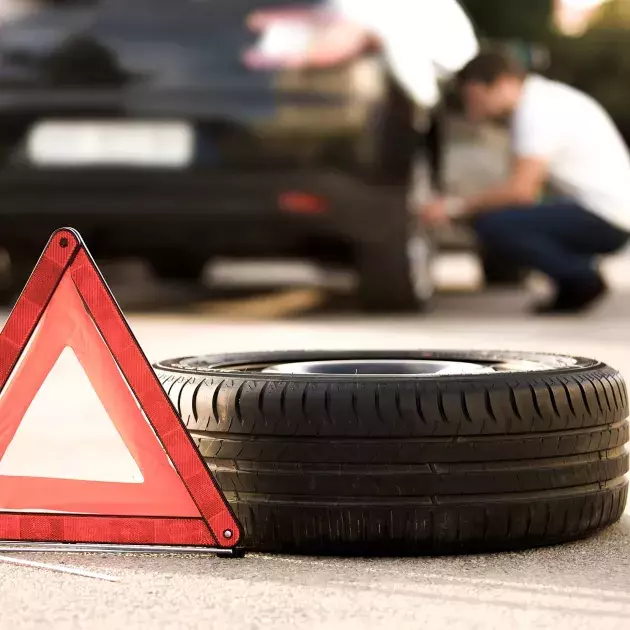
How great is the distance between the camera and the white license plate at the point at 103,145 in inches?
311

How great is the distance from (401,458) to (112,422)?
1.88 feet

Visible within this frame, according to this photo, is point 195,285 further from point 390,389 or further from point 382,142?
point 390,389

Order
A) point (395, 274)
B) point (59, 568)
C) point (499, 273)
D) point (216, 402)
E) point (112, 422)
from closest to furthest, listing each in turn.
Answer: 1. point (59, 568)
2. point (112, 422)
3. point (216, 402)
4. point (395, 274)
5. point (499, 273)

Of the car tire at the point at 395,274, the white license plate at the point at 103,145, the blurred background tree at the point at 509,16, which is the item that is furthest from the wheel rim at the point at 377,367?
the blurred background tree at the point at 509,16

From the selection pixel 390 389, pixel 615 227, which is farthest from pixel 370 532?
pixel 615 227

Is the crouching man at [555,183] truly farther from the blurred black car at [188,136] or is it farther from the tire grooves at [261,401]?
the tire grooves at [261,401]

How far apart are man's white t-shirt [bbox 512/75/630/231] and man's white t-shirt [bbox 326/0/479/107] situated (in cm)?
54

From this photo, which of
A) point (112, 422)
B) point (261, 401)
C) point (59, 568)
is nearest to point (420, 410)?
point (261, 401)

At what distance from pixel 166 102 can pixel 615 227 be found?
9.69 ft

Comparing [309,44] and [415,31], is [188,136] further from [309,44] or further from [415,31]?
[415,31]

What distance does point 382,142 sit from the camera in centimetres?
795

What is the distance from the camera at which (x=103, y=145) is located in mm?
7980

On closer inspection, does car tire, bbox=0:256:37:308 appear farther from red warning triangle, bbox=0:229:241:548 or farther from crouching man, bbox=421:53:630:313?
red warning triangle, bbox=0:229:241:548

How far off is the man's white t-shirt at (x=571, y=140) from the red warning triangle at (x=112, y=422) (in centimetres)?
599
